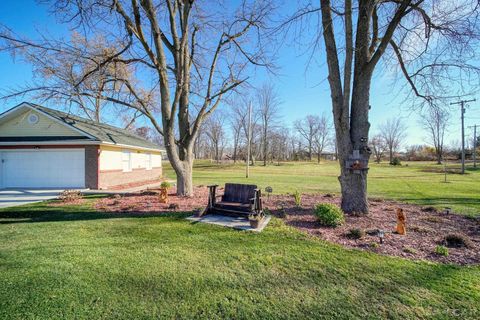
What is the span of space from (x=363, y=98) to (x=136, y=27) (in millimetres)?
7350

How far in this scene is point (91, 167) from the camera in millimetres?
12625

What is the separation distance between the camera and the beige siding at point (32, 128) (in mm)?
12984

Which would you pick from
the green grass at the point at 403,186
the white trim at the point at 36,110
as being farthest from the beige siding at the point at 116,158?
the green grass at the point at 403,186

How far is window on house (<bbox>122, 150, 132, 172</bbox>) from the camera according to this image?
15.5 meters

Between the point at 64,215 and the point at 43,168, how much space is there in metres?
8.98

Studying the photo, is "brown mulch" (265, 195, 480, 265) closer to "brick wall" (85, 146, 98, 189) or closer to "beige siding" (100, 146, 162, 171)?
"brick wall" (85, 146, 98, 189)

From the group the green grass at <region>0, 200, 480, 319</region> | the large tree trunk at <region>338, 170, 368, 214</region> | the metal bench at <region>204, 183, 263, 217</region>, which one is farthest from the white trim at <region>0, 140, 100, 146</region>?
the large tree trunk at <region>338, 170, 368, 214</region>

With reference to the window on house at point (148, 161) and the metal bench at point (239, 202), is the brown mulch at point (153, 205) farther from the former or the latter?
the window on house at point (148, 161)

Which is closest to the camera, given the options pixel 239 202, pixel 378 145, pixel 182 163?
pixel 239 202

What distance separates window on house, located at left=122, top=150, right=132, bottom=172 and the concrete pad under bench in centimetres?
1152

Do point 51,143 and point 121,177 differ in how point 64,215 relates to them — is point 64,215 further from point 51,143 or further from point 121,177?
point 121,177

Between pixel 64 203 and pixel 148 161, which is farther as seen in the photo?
pixel 148 161

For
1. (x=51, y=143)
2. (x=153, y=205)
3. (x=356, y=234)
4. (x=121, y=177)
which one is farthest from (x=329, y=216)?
(x=51, y=143)

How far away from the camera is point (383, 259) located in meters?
3.67
